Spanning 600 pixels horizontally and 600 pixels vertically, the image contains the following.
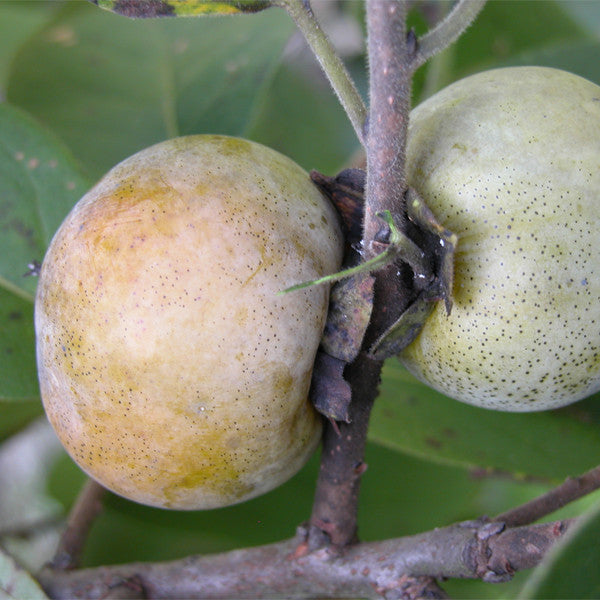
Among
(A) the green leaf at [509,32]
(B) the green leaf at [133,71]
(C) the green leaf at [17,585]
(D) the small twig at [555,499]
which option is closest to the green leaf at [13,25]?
(B) the green leaf at [133,71]

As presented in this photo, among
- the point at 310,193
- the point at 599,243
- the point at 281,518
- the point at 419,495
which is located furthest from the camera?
the point at 419,495

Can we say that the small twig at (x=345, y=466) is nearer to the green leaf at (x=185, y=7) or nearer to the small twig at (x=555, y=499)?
the small twig at (x=555, y=499)

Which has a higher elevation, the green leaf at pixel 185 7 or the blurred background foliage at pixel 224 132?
the green leaf at pixel 185 7

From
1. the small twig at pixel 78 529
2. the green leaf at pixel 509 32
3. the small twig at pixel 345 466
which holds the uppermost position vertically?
the green leaf at pixel 509 32

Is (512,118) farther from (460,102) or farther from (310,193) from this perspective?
(310,193)

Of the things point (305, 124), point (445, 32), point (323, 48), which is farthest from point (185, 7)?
point (305, 124)

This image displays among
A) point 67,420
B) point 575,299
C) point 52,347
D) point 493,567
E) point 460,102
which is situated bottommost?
point 493,567

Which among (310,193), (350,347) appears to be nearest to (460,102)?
(310,193)
